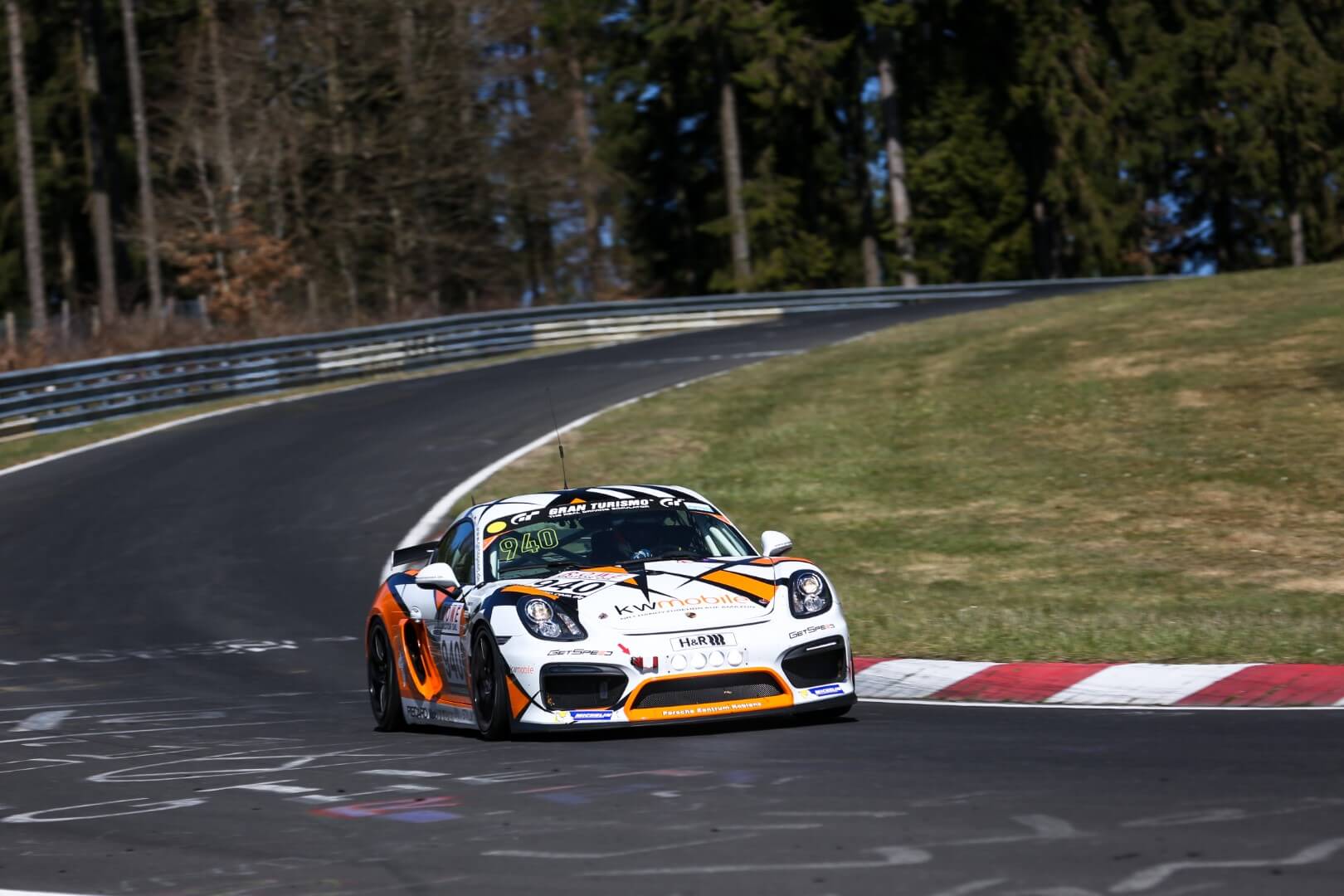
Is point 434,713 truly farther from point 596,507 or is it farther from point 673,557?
point 673,557

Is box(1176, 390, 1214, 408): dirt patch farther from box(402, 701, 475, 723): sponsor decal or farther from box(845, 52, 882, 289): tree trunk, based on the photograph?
box(845, 52, 882, 289): tree trunk

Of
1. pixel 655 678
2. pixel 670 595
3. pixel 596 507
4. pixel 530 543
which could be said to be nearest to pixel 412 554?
pixel 530 543

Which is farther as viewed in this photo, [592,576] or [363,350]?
[363,350]

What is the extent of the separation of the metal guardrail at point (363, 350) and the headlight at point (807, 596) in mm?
19173

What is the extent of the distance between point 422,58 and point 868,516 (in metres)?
33.4

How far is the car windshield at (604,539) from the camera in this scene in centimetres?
1019

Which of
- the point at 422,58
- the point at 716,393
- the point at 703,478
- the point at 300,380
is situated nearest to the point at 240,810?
the point at 703,478

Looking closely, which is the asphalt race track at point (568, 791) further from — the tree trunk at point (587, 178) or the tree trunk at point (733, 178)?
the tree trunk at point (733, 178)

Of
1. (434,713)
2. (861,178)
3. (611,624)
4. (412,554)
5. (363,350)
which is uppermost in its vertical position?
(861,178)

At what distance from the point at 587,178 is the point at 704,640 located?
46.1 m

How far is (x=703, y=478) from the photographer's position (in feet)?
66.4

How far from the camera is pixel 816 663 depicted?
9344 mm

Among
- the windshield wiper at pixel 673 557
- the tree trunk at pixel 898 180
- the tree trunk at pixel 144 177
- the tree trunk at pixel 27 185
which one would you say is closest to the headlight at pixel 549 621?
the windshield wiper at pixel 673 557

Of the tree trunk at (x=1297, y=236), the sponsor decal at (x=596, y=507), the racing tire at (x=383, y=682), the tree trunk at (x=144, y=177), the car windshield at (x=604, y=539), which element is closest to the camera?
the car windshield at (x=604, y=539)
